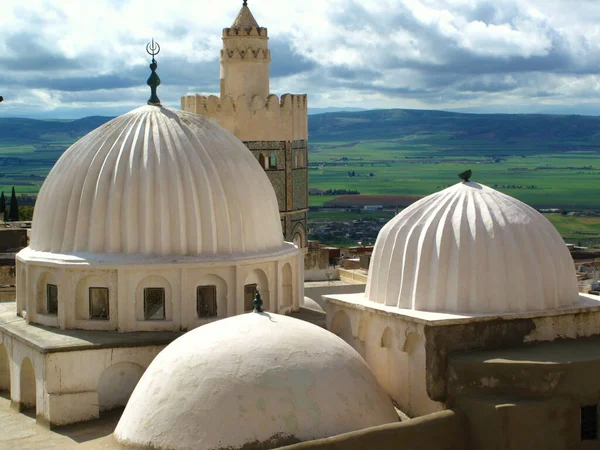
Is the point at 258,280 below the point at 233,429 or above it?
above

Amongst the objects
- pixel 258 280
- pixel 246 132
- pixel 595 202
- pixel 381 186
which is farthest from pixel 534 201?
pixel 258 280

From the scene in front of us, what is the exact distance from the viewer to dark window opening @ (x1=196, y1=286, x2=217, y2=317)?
2291 cm

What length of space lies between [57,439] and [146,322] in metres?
2.84

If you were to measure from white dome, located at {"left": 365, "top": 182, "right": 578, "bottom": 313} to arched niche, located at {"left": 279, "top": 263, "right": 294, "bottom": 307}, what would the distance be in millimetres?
3666

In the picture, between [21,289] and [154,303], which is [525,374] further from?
[21,289]

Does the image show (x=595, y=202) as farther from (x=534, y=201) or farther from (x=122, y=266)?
(x=122, y=266)

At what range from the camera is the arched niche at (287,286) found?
2430 centimetres

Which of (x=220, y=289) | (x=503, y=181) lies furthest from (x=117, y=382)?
(x=503, y=181)

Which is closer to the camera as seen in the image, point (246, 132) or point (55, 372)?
point (55, 372)

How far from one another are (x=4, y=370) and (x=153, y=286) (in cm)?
396

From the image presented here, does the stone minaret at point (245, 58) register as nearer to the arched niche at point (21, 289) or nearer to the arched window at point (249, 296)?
the arched niche at point (21, 289)

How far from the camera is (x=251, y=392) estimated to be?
17578 mm

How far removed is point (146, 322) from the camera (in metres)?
22.4

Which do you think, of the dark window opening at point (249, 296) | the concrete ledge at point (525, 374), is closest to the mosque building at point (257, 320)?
the concrete ledge at point (525, 374)
